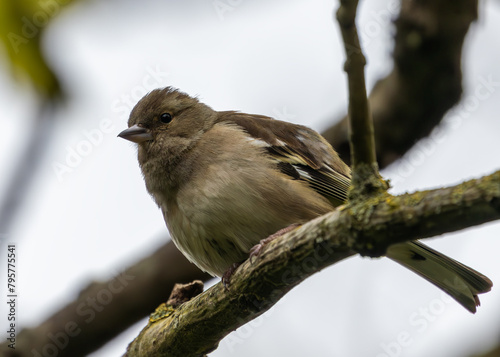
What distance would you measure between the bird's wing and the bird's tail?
2.46ft

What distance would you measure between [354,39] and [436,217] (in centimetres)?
94

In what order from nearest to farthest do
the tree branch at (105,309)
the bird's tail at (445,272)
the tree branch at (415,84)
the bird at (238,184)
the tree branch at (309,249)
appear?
1. the tree branch at (309,249)
2. the bird's tail at (445,272)
3. the bird at (238,184)
4. the tree branch at (105,309)
5. the tree branch at (415,84)

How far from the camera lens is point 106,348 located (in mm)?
6570

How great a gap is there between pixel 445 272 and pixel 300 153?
1.66 m

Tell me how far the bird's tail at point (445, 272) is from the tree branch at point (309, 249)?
1058 mm

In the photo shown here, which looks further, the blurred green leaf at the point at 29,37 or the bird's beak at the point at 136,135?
the bird's beak at the point at 136,135

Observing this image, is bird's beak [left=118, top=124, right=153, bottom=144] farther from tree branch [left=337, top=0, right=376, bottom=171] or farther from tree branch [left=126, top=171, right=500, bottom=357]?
tree branch [left=337, top=0, right=376, bottom=171]

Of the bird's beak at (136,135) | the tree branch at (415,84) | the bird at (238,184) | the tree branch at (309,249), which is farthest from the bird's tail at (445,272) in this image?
the bird's beak at (136,135)

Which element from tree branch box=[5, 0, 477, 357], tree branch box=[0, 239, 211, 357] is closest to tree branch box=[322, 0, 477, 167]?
tree branch box=[5, 0, 477, 357]

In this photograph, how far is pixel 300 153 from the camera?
5.66 metres

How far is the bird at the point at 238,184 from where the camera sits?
4.86 m

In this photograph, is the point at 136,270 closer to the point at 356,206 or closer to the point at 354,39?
the point at 356,206

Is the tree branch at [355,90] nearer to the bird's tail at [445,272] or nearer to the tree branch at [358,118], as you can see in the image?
the tree branch at [358,118]

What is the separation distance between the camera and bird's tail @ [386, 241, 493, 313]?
4.48m
